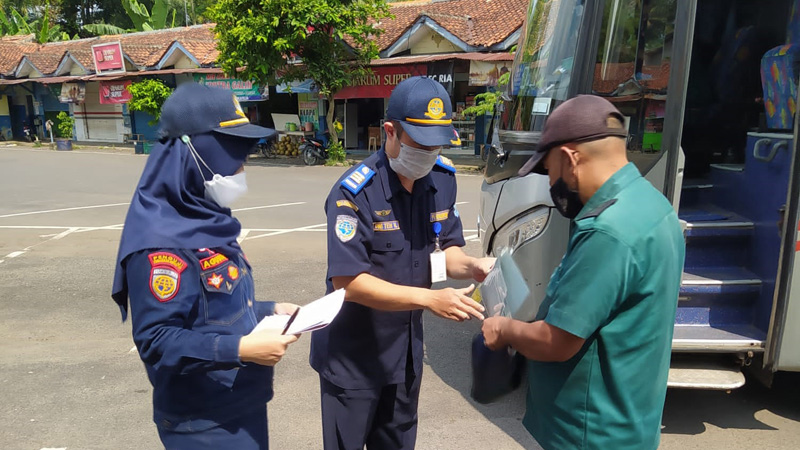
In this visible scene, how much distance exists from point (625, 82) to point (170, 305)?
289 centimetres

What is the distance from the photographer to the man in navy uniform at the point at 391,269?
2148mm

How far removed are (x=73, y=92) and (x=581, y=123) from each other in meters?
33.8

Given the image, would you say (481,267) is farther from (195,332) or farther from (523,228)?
(195,332)

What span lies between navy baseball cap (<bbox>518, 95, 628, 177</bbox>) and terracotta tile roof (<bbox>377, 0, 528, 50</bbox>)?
1651 cm

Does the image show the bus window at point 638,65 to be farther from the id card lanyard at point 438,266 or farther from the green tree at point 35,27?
the green tree at point 35,27

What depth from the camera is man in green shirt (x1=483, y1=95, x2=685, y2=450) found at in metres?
1.50

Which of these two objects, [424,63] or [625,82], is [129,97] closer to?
[424,63]

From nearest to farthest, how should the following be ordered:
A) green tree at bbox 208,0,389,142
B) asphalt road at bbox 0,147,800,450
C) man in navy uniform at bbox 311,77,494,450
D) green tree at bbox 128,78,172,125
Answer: man in navy uniform at bbox 311,77,494,450 < asphalt road at bbox 0,147,800,450 < green tree at bbox 208,0,389,142 < green tree at bbox 128,78,172,125

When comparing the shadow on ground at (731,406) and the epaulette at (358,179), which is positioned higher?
the epaulette at (358,179)

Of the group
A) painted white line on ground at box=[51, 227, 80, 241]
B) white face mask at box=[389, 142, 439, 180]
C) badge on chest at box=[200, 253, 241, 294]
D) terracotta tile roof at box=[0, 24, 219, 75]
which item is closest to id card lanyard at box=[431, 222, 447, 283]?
white face mask at box=[389, 142, 439, 180]

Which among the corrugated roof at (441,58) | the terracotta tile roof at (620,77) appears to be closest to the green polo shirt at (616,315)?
the terracotta tile roof at (620,77)

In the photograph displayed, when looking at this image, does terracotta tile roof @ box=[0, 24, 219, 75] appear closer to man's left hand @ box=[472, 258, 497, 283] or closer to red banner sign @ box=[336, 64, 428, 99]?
A: red banner sign @ box=[336, 64, 428, 99]

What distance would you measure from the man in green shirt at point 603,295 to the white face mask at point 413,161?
0.60 meters

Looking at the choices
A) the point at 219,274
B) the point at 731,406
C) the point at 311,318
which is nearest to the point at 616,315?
the point at 311,318
